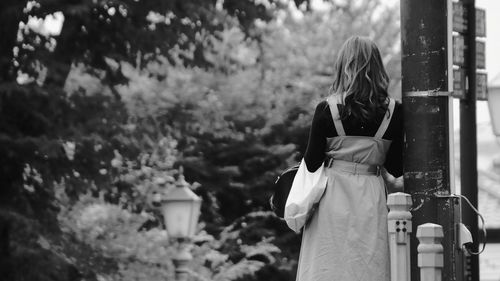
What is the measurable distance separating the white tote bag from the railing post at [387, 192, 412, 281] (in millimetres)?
624

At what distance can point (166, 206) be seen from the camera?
16.3 m

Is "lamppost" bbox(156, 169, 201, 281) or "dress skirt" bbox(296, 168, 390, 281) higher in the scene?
"lamppost" bbox(156, 169, 201, 281)

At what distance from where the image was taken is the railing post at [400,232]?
4676 mm

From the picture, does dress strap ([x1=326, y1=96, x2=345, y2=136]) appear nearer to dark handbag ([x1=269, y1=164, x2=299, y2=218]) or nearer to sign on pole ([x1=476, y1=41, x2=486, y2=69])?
dark handbag ([x1=269, y1=164, x2=299, y2=218])

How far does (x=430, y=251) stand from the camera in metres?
4.52

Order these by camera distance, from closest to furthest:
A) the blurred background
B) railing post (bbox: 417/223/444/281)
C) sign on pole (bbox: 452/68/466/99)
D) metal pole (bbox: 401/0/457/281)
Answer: railing post (bbox: 417/223/444/281) < metal pole (bbox: 401/0/457/281) < sign on pole (bbox: 452/68/466/99) < the blurred background

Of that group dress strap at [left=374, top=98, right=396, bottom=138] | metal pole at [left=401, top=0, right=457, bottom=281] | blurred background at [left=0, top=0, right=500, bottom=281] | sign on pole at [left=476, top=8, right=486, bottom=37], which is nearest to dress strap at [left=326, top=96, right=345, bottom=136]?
dress strap at [left=374, top=98, right=396, bottom=138]

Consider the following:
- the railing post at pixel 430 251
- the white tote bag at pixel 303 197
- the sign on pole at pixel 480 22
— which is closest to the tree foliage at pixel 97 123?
the sign on pole at pixel 480 22

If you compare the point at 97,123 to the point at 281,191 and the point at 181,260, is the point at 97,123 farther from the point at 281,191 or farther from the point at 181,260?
the point at 281,191

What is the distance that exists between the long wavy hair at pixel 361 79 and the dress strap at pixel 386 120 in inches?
1.0

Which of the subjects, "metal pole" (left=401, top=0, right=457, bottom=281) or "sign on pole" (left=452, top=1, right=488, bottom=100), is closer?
"metal pole" (left=401, top=0, right=457, bottom=281)

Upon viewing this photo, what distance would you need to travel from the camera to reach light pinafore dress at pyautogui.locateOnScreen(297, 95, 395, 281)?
535cm

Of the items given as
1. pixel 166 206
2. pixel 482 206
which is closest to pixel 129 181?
pixel 166 206

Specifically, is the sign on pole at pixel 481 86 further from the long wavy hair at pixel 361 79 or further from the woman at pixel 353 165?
the long wavy hair at pixel 361 79
